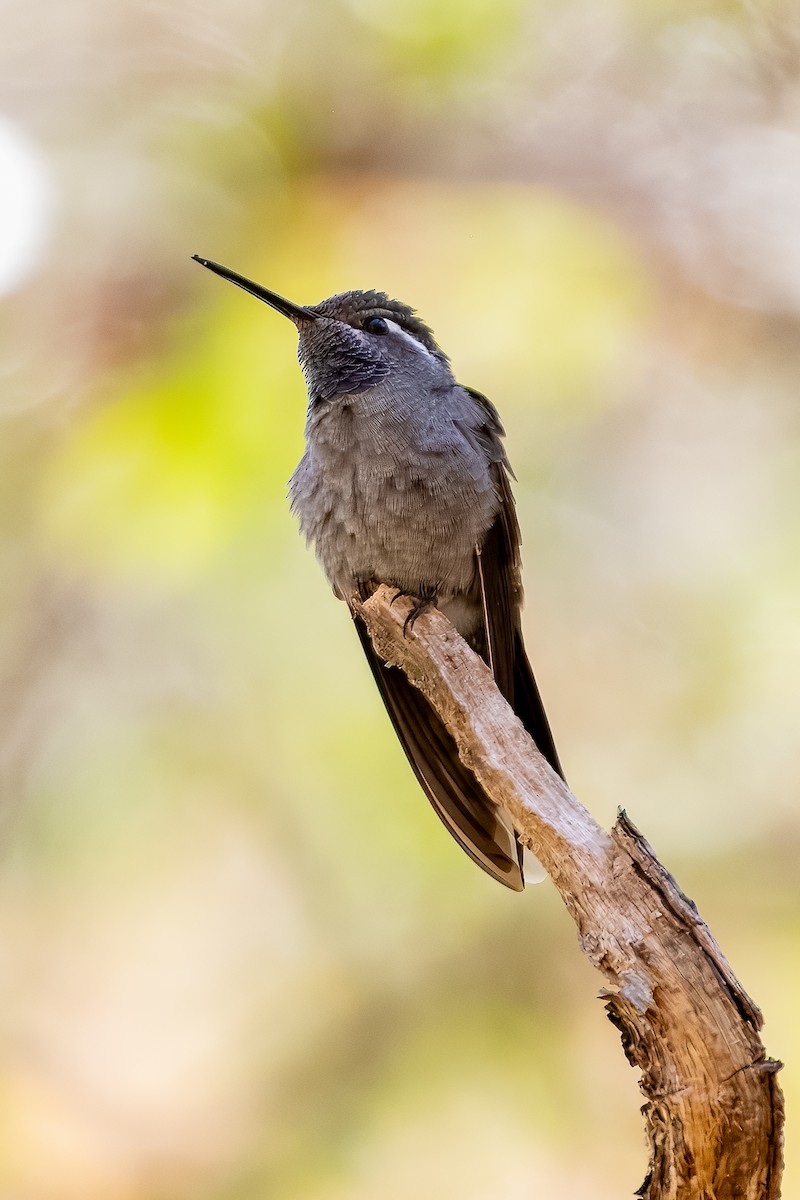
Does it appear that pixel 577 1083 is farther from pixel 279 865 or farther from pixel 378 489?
pixel 378 489

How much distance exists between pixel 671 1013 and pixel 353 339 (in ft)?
7.92

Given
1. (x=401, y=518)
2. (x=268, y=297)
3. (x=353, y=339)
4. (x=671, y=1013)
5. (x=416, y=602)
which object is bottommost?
(x=671, y=1013)

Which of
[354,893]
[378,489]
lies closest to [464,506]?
[378,489]

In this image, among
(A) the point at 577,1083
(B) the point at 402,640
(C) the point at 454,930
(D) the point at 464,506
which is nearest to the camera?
(B) the point at 402,640

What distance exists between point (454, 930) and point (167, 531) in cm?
213

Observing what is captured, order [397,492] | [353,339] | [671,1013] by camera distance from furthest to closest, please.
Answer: [353,339] < [397,492] < [671,1013]

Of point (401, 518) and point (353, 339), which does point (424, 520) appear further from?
point (353, 339)

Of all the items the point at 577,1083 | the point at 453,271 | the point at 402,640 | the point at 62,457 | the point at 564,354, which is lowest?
the point at 577,1083

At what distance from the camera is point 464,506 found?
10.7 feet

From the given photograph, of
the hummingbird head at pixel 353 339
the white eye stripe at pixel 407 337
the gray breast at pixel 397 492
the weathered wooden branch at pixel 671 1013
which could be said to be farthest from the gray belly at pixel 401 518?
the weathered wooden branch at pixel 671 1013

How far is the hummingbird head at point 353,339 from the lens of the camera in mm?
3527

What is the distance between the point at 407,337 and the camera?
374cm

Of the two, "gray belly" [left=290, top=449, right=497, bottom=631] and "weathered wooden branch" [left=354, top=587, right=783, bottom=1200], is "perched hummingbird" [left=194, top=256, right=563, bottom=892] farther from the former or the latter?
"weathered wooden branch" [left=354, top=587, right=783, bottom=1200]

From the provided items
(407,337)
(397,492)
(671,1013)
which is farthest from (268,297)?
(671,1013)
